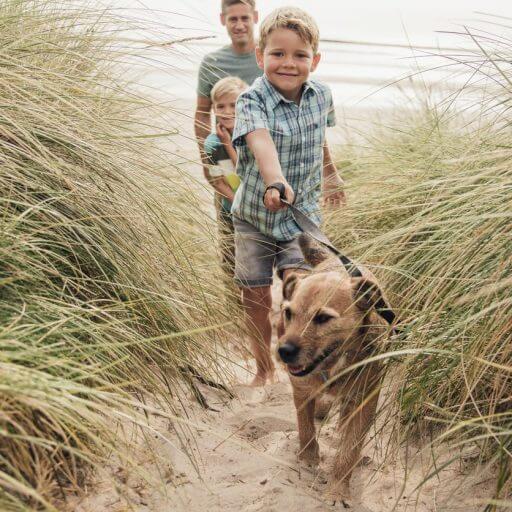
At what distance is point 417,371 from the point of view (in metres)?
3.17

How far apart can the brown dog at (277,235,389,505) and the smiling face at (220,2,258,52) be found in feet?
9.86

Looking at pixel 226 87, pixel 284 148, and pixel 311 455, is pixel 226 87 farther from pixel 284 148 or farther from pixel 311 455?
pixel 311 455

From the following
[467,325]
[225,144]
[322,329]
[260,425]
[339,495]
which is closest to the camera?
[467,325]

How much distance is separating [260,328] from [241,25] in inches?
100

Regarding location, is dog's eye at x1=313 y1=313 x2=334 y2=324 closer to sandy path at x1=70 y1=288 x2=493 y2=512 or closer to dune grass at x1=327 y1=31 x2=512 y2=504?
dune grass at x1=327 y1=31 x2=512 y2=504

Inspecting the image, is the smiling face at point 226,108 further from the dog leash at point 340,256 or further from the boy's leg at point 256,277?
the dog leash at point 340,256

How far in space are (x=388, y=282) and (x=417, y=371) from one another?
0.80m

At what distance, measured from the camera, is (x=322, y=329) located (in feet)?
11.9

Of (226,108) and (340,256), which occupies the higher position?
(226,108)

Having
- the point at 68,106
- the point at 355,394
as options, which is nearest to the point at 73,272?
the point at 68,106

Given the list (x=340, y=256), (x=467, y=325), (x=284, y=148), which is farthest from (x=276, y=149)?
(x=467, y=325)

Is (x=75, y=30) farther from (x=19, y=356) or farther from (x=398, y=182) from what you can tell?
(x=19, y=356)

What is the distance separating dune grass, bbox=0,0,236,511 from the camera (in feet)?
8.12

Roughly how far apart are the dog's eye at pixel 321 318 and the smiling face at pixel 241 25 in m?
3.26
